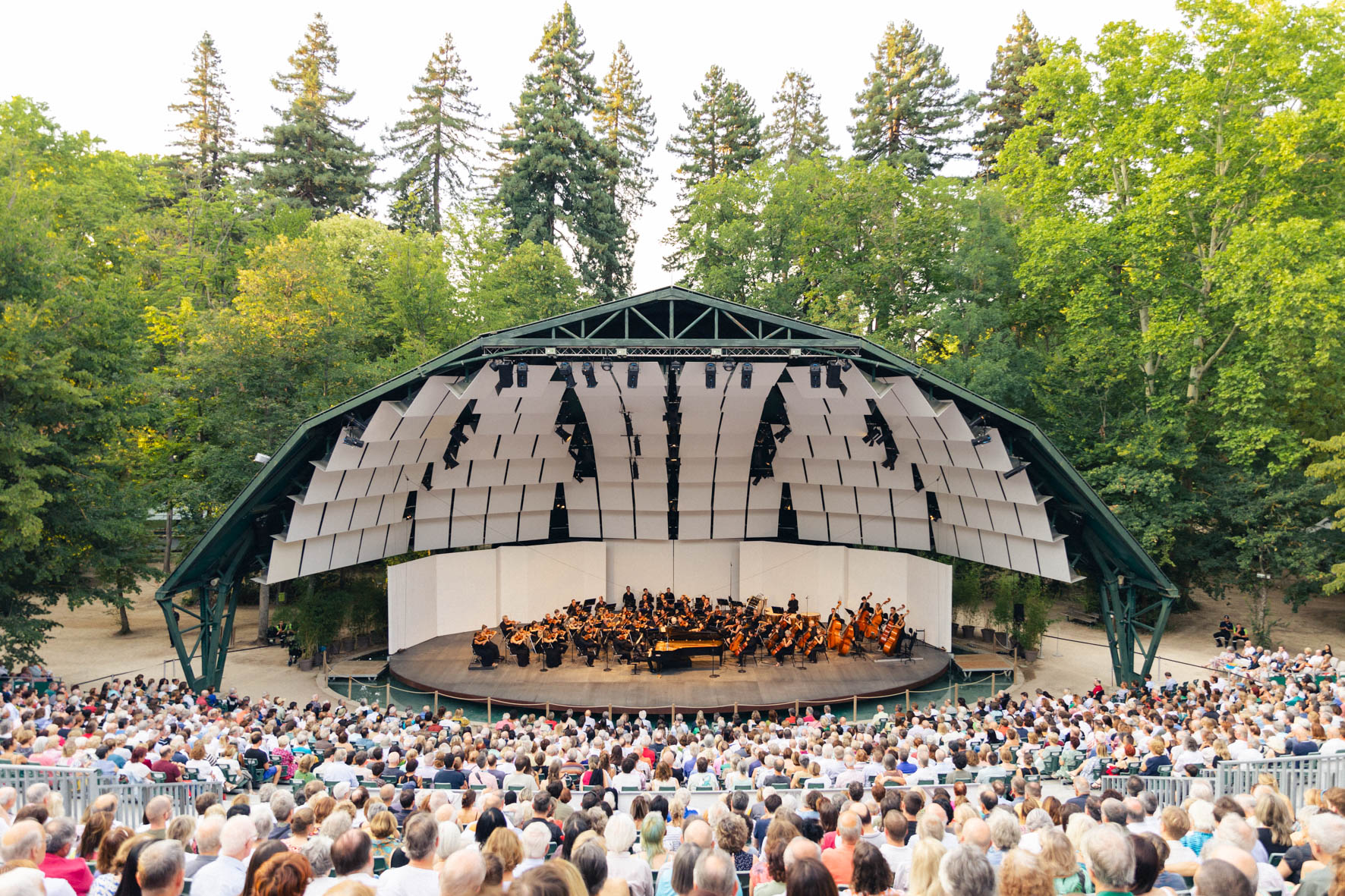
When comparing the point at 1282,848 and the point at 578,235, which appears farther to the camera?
the point at 578,235

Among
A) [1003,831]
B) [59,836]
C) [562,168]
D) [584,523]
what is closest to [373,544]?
[584,523]

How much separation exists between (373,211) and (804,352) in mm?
32712

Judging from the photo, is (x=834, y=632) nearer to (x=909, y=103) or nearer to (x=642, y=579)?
(x=642, y=579)

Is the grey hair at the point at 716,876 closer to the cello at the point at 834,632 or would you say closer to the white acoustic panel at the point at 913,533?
the cello at the point at 834,632

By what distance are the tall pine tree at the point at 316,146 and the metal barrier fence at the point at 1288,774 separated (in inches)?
1578

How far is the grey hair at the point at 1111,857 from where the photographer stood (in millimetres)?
3361

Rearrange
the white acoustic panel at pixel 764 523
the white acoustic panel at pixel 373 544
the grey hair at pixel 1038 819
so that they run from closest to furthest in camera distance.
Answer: the grey hair at pixel 1038 819 → the white acoustic panel at pixel 373 544 → the white acoustic panel at pixel 764 523

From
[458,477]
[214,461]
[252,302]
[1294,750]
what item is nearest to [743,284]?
[458,477]

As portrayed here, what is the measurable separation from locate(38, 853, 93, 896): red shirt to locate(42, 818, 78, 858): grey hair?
4 cm

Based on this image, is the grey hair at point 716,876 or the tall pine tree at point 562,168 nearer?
the grey hair at point 716,876

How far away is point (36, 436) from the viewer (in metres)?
14.9

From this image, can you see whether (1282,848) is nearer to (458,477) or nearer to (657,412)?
(657,412)

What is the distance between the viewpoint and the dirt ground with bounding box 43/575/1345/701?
1756 centimetres

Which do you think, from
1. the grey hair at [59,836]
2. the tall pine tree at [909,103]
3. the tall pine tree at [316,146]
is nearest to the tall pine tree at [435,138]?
the tall pine tree at [316,146]
